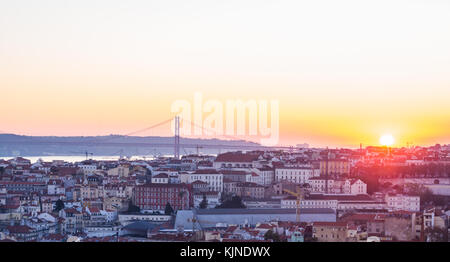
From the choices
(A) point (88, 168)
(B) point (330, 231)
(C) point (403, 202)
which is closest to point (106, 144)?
(A) point (88, 168)


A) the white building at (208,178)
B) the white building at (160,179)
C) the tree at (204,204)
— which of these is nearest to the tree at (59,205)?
the tree at (204,204)

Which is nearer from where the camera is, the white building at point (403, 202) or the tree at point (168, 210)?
the tree at point (168, 210)

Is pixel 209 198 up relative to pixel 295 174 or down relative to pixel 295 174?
down

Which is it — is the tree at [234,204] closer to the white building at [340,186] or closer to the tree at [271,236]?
the white building at [340,186]

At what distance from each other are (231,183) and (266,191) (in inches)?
25.5

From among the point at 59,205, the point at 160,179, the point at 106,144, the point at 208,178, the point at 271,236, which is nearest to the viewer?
the point at 271,236

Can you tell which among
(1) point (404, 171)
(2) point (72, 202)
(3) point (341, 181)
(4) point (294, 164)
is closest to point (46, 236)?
(2) point (72, 202)

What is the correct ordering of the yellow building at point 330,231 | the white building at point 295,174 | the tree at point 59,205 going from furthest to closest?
the white building at point 295,174 < the tree at point 59,205 < the yellow building at point 330,231

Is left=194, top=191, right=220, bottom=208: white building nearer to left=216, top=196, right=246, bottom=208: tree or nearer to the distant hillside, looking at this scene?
left=216, top=196, right=246, bottom=208: tree

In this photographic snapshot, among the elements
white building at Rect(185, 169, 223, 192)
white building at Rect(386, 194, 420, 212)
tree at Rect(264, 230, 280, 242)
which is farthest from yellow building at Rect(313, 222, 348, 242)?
white building at Rect(185, 169, 223, 192)

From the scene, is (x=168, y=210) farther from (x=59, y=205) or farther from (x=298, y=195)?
(x=298, y=195)

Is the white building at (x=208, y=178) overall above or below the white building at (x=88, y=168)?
below

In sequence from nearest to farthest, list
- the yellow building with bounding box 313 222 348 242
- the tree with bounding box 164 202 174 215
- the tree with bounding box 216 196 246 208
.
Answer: the yellow building with bounding box 313 222 348 242, the tree with bounding box 164 202 174 215, the tree with bounding box 216 196 246 208

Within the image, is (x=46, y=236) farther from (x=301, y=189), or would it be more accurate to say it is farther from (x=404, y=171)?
(x=404, y=171)
